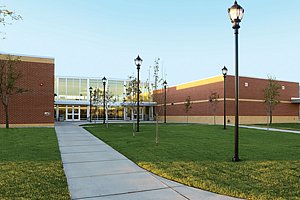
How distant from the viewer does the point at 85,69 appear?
58.7m

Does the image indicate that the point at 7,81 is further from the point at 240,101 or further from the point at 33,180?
the point at 240,101

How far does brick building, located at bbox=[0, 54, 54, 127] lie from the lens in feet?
77.3

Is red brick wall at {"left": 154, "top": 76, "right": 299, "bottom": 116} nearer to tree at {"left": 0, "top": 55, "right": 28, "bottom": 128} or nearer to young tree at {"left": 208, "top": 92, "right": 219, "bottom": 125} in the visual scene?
young tree at {"left": 208, "top": 92, "right": 219, "bottom": 125}

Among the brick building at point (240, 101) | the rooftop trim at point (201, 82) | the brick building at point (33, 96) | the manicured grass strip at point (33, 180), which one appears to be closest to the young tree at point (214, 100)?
the brick building at point (240, 101)

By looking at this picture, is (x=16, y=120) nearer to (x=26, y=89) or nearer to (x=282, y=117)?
(x=26, y=89)

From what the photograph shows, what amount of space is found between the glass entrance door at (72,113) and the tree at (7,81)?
70.1 ft

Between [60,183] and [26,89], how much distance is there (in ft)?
69.1

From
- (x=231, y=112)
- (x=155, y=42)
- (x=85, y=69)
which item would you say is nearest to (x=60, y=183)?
(x=155, y=42)

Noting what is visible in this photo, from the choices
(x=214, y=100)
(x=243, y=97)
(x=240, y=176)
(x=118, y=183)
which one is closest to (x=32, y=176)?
(x=118, y=183)

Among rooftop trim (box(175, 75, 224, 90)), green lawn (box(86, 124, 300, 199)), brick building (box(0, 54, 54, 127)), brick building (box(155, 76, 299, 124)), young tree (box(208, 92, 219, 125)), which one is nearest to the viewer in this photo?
green lawn (box(86, 124, 300, 199))

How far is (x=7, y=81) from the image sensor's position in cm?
2102

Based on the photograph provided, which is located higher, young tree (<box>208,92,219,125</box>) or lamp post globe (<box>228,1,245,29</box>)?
lamp post globe (<box>228,1,245,29</box>)

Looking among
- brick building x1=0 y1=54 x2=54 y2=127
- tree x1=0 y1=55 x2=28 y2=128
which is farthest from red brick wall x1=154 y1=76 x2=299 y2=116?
tree x1=0 y1=55 x2=28 y2=128

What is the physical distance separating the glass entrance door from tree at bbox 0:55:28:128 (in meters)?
21.4
